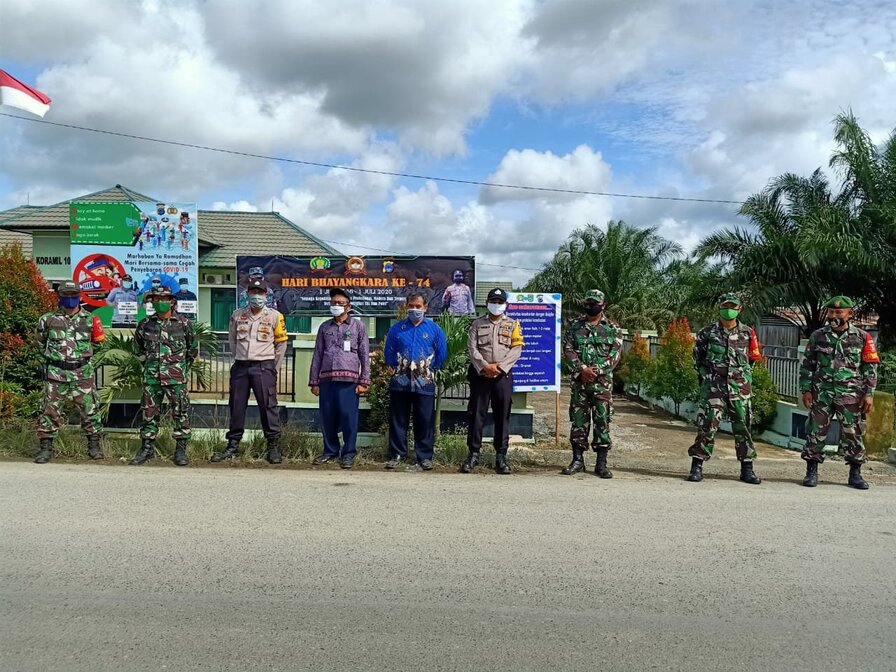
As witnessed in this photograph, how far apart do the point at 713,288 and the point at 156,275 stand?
11.4 metres

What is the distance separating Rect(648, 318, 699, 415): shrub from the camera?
42.7 feet

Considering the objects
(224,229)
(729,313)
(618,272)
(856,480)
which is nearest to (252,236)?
(224,229)

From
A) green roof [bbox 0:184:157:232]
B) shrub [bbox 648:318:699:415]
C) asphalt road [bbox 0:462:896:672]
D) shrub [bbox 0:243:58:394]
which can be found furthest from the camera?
green roof [bbox 0:184:157:232]

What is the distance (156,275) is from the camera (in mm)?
10484

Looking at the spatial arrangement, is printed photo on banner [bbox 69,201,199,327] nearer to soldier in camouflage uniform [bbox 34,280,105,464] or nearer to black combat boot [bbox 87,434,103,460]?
soldier in camouflage uniform [bbox 34,280,105,464]

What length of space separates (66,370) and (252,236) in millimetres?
17408

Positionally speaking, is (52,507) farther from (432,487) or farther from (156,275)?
(156,275)

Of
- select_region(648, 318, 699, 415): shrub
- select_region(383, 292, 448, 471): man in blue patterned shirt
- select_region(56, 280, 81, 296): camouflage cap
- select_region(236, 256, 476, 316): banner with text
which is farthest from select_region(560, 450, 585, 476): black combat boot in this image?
select_region(648, 318, 699, 415): shrub

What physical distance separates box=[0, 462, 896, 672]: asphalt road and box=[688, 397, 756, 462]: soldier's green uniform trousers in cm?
65

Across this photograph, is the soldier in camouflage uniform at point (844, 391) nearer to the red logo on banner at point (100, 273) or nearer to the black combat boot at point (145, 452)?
the black combat boot at point (145, 452)

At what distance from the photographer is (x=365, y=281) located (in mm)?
11016

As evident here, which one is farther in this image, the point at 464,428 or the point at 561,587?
the point at 464,428

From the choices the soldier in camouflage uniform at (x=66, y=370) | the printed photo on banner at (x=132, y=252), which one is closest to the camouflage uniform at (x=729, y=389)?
the soldier in camouflage uniform at (x=66, y=370)

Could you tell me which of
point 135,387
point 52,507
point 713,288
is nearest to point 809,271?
point 713,288
